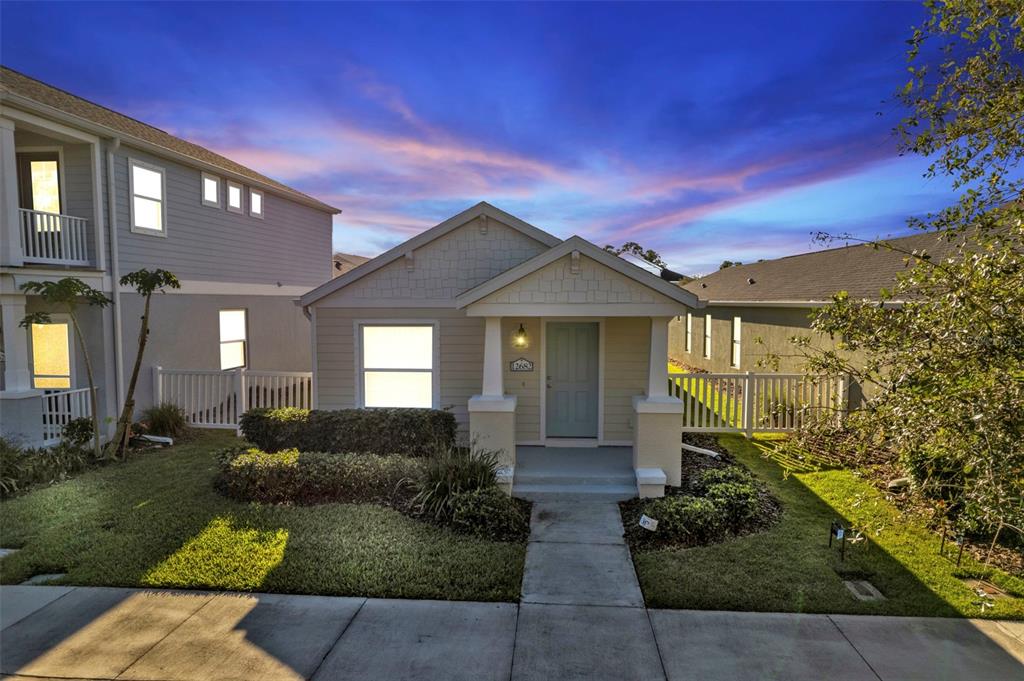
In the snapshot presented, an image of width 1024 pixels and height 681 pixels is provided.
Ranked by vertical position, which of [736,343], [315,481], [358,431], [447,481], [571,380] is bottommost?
[315,481]

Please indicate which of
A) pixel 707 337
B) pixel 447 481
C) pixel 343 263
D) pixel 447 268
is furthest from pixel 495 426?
pixel 343 263

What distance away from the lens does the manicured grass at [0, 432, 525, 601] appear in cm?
539

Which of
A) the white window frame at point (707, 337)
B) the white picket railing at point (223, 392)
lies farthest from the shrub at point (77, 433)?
the white window frame at point (707, 337)

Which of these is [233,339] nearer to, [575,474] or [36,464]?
[36,464]

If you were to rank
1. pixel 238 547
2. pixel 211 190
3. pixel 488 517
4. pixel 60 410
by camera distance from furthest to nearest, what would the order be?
pixel 211 190, pixel 60 410, pixel 488 517, pixel 238 547

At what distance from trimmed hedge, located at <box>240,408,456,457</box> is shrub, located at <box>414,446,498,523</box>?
1.49 meters

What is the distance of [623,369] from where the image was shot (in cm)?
966

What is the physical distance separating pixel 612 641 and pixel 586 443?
5.30m

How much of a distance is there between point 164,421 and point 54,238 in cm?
408

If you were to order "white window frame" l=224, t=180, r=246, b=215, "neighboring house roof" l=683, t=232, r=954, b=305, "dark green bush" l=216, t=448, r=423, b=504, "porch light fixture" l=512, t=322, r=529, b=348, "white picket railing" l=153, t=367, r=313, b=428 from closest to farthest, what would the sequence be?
"dark green bush" l=216, t=448, r=423, b=504 → "porch light fixture" l=512, t=322, r=529, b=348 → "neighboring house roof" l=683, t=232, r=954, b=305 → "white picket railing" l=153, t=367, r=313, b=428 → "white window frame" l=224, t=180, r=246, b=215

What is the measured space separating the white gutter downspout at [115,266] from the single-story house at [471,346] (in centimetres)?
435

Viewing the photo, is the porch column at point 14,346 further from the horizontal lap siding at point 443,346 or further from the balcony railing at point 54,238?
the horizontal lap siding at point 443,346

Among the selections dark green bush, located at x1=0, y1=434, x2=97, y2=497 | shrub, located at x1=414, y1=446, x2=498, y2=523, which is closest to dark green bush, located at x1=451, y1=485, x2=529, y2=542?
shrub, located at x1=414, y1=446, x2=498, y2=523

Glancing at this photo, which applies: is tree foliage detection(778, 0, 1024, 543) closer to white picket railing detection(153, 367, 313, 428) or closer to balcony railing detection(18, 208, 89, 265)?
white picket railing detection(153, 367, 313, 428)
